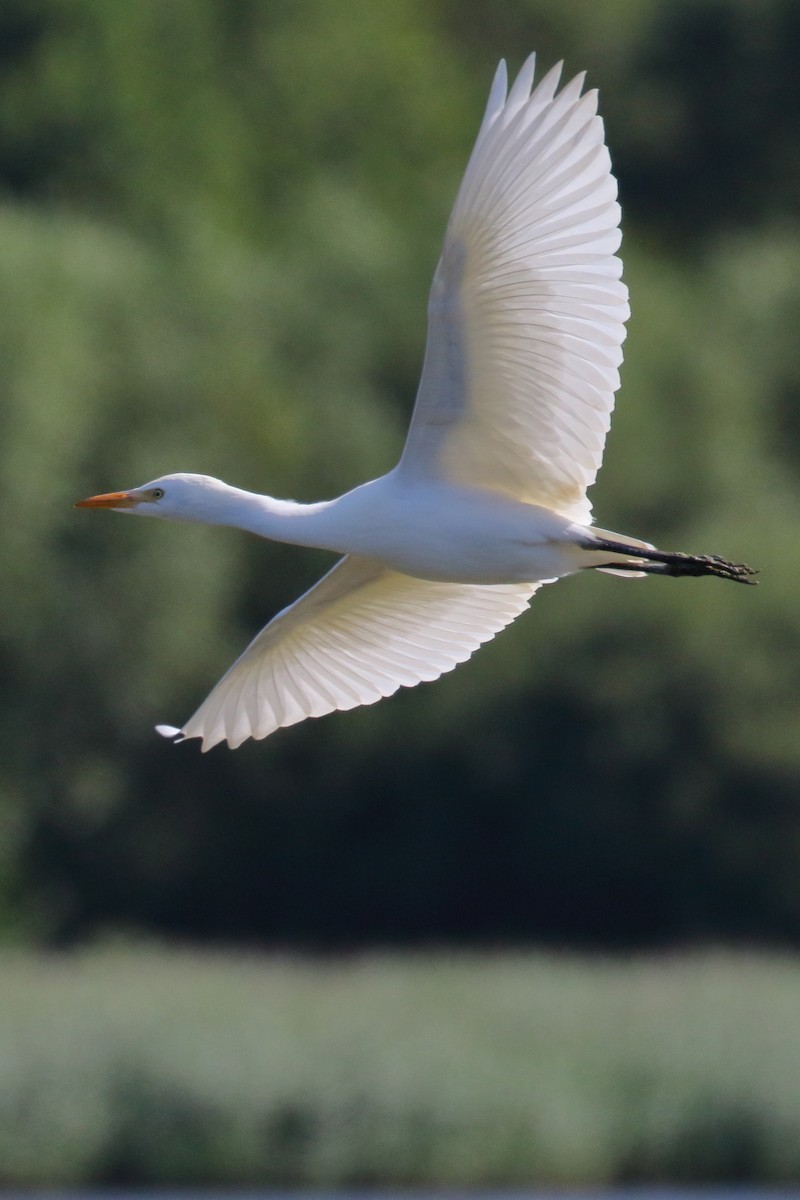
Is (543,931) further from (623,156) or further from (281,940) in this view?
(623,156)

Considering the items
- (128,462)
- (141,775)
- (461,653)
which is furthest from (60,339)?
(461,653)

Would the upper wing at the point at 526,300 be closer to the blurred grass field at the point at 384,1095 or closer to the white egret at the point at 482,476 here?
the white egret at the point at 482,476

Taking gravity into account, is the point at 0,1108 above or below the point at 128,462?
below

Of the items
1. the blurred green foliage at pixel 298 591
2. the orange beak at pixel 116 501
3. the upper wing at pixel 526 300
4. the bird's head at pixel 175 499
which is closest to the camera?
the upper wing at pixel 526 300

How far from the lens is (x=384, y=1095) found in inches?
765

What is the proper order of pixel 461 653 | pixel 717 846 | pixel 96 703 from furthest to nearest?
pixel 717 846 < pixel 96 703 < pixel 461 653

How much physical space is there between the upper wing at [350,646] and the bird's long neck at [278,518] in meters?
1.01

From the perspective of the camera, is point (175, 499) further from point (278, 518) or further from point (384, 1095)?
point (384, 1095)

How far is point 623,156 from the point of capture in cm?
4891

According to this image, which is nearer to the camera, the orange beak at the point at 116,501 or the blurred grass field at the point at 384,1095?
the orange beak at the point at 116,501

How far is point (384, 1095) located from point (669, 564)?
10.6 meters

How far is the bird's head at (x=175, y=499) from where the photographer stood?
9602 mm

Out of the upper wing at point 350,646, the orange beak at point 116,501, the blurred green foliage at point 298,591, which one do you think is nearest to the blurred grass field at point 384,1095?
the upper wing at point 350,646

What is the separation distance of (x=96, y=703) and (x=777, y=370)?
12.4 m
